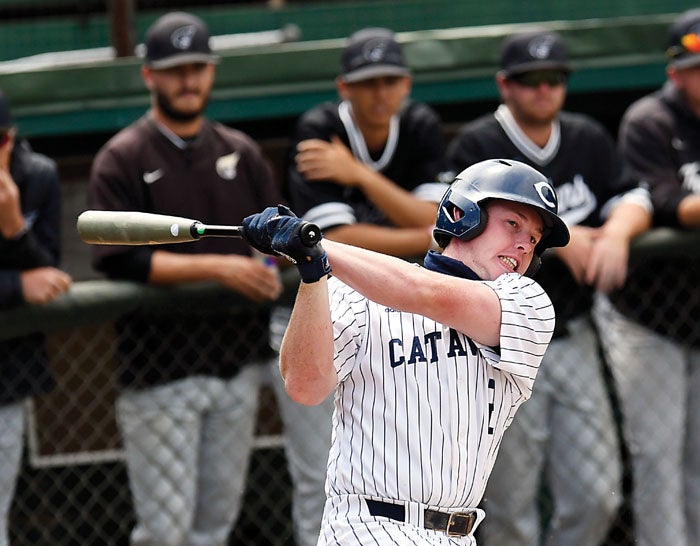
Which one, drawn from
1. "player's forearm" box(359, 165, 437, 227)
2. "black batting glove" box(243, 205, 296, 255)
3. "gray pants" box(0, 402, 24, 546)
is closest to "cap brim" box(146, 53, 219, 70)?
"player's forearm" box(359, 165, 437, 227)

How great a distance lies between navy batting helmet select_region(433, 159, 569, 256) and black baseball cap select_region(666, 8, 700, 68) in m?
2.10

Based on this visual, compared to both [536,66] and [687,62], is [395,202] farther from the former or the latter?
[687,62]

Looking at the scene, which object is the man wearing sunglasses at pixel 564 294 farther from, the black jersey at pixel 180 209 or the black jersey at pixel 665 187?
the black jersey at pixel 180 209

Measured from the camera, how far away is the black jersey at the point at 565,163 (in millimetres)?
4598

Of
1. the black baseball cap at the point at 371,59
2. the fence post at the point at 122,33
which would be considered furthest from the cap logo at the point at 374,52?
the fence post at the point at 122,33

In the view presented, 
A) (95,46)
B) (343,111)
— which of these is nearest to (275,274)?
(343,111)

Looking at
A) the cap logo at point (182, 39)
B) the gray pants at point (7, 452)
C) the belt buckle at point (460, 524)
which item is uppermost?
the cap logo at point (182, 39)

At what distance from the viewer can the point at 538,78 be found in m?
4.69

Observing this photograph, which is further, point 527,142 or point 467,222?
point 527,142

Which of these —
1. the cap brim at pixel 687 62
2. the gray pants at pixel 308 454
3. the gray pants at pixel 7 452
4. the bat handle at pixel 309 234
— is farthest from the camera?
the cap brim at pixel 687 62

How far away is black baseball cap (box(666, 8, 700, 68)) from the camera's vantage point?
484 cm

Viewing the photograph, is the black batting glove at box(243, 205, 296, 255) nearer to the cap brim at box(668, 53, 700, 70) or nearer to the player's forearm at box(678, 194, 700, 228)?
the player's forearm at box(678, 194, 700, 228)

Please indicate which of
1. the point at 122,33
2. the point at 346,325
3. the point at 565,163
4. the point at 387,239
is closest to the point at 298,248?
the point at 346,325

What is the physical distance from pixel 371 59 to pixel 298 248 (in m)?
2.30
